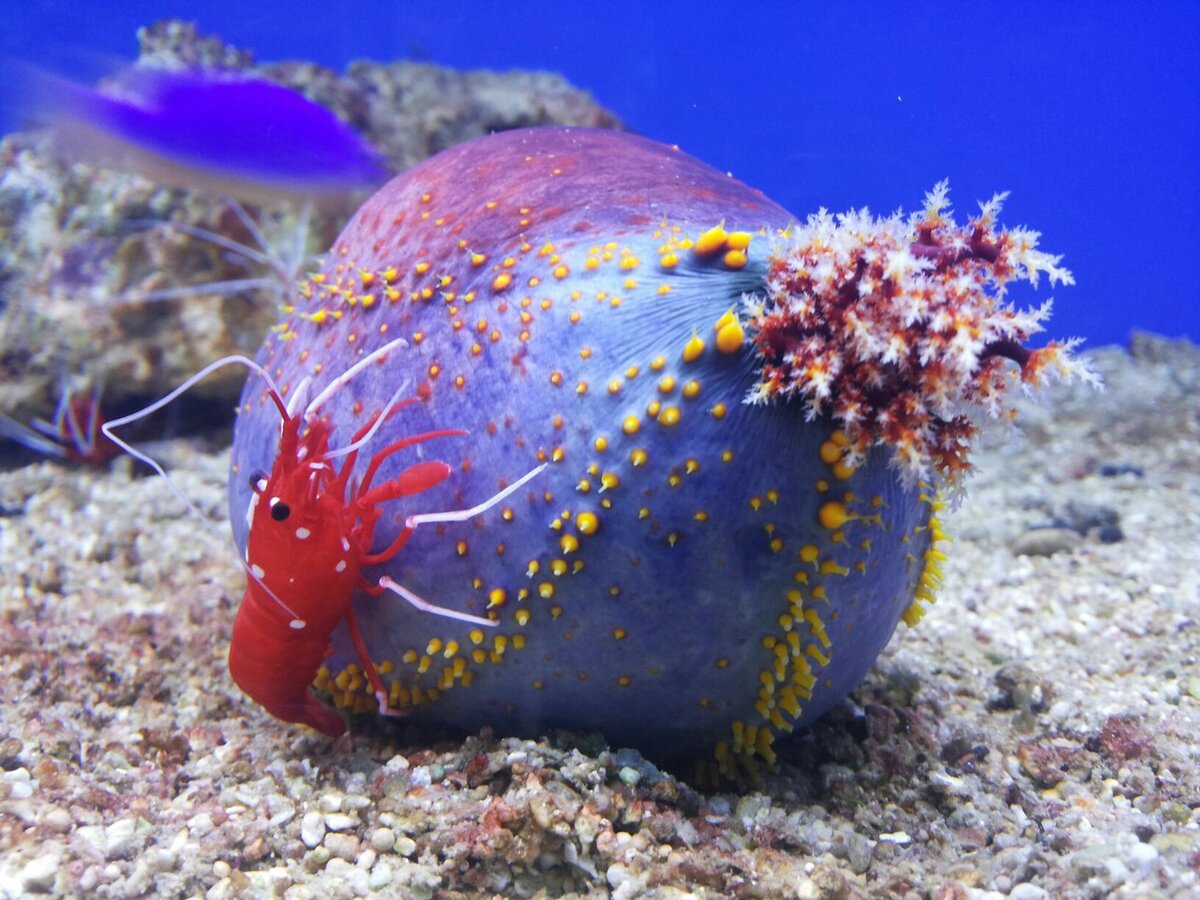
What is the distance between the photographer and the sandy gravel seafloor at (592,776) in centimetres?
252

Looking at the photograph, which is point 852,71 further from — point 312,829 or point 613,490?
point 312,829

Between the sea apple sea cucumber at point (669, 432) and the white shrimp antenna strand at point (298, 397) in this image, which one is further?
the white shrimp antenna strand at point (298, 397)

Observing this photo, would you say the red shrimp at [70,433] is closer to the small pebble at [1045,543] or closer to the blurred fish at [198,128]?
the blurred fish at [198,128]

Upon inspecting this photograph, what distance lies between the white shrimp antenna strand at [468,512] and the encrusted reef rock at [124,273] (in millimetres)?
4560

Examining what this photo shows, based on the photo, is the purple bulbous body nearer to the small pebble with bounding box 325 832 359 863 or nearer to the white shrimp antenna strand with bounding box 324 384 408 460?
the white shrimp antenna strand with bounding box 324 384 408 460

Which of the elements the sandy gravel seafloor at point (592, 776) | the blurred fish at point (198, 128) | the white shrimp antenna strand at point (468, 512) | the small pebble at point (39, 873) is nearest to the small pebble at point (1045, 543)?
the sandy gravel seafloor at point (592, 776)

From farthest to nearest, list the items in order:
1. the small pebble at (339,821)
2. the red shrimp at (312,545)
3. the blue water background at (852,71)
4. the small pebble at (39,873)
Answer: the blue water background at (852,71)
the red shrimp at (312,545)
the small pebble at (339,821)
the small pebble at (39,873)

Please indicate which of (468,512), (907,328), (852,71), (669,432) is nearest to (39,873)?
(468,512)

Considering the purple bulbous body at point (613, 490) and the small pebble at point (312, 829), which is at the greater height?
the purple bulbous body at point (613, 490)

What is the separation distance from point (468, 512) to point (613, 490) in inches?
21.0

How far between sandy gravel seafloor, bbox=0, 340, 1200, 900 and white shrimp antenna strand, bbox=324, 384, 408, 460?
121cm

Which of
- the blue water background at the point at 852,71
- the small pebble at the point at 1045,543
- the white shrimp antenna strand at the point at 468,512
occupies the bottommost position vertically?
the white shrimp antenna strand at the point at 468,512

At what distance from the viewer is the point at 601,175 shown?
3.47m

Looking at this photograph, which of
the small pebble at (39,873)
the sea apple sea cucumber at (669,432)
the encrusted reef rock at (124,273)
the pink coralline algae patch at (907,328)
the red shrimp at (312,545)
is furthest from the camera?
the encrusted reef rock at (124,273)
